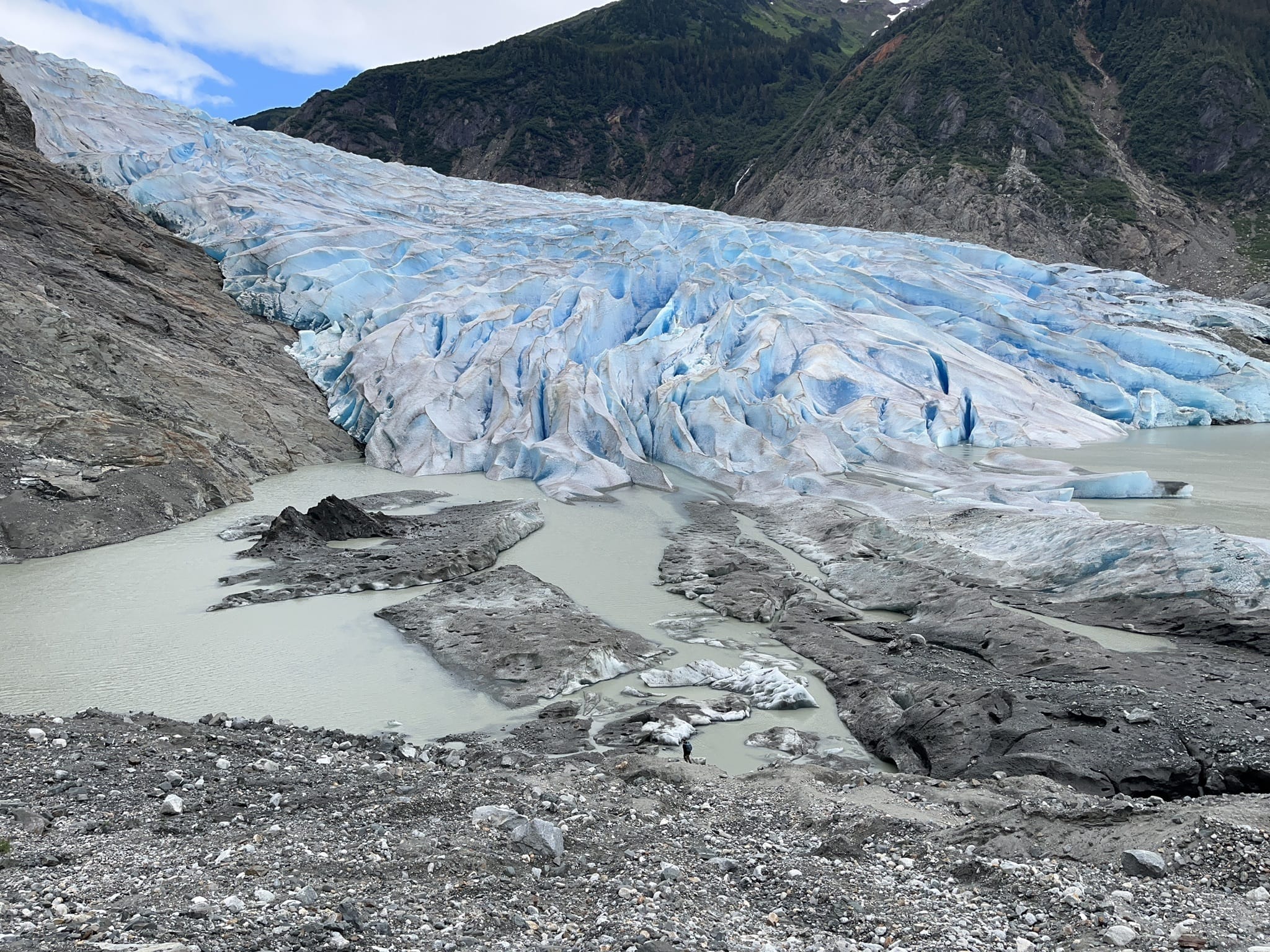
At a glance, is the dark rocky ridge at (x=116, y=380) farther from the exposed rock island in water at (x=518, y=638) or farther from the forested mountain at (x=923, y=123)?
the forested mountain at (x=923, y=123)

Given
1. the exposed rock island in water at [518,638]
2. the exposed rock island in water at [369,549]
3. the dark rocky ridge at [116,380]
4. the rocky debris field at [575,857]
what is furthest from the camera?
the dark rocky ridge at [116,380]

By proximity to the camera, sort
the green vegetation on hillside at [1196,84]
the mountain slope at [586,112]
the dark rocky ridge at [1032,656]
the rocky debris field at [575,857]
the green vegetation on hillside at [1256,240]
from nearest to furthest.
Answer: the rocky debris field at [575,857]
the dark rocky ridge at [1032,656]
the green vegetation on hillside at [1256,240]
the green vegetation on hillside at [1196,84]
the mountain slope at [586,112]

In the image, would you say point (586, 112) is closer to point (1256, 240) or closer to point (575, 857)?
point (1256, 240)

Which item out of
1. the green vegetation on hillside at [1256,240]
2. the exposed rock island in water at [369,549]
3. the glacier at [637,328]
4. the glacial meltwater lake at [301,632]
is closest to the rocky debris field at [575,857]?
the glacial meltwater lake at [301,632]

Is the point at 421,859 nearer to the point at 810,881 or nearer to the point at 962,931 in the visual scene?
the point at 810,881

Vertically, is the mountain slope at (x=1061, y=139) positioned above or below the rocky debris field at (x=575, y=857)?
above

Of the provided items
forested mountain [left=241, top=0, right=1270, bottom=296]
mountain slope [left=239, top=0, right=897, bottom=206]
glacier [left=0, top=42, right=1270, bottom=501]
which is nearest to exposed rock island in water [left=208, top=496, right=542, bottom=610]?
glacier [left=0, top=42, right=1270, bottom=501]

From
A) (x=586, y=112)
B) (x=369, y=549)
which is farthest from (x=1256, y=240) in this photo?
(x=369, y=549)
